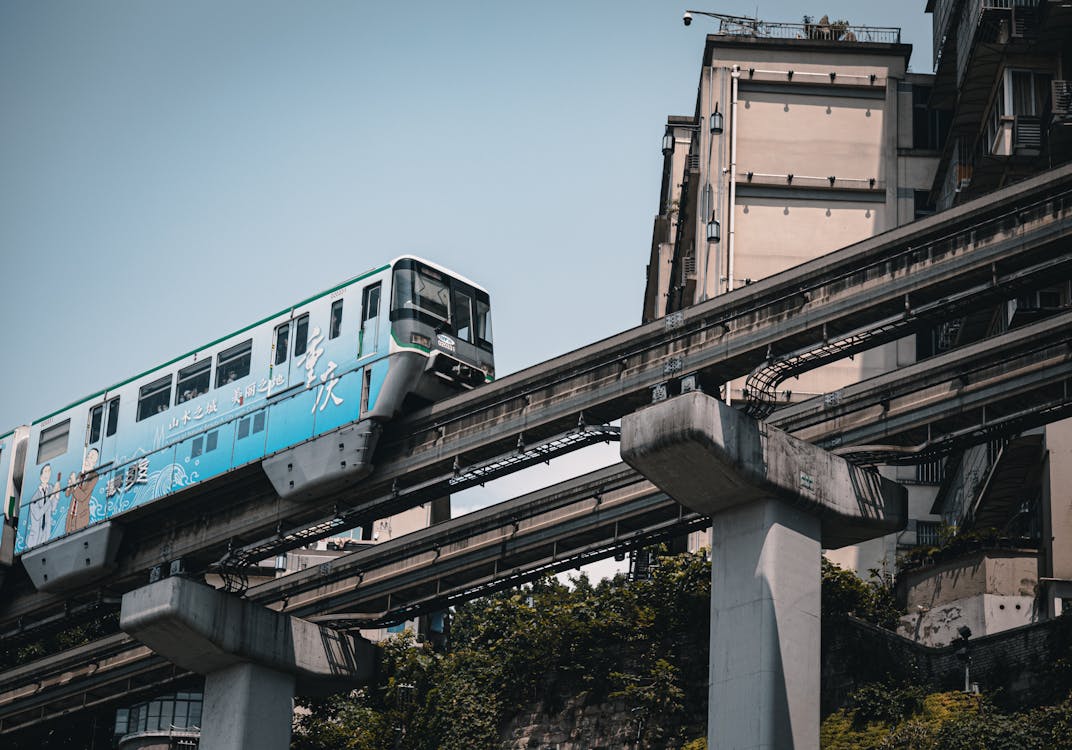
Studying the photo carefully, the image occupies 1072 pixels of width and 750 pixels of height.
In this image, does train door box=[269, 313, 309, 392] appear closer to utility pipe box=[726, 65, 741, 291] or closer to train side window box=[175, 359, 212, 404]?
train side window box=[175, 359, 212, 404]

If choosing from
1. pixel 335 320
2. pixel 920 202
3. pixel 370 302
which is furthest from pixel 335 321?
pixel 920 202

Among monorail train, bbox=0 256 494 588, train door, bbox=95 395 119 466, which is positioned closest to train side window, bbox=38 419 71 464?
monorail train, bbox=0 256 494 588

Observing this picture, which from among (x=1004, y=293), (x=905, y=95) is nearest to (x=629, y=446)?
(x=1004, y=293)

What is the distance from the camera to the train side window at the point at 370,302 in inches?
1411

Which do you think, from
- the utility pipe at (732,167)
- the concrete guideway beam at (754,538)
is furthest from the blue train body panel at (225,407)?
the utility pipe at (732,167)

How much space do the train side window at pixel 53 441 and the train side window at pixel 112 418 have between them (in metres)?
2.15

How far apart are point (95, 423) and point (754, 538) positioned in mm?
22000

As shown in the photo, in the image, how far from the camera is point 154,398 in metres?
41.5

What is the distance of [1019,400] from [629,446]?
24.7ft

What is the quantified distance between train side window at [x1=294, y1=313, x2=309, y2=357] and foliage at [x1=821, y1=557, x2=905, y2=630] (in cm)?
1339

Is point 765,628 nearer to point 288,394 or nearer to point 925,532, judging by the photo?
point 288,394

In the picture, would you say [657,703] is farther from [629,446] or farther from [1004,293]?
[1004,293]

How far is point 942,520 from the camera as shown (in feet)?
163

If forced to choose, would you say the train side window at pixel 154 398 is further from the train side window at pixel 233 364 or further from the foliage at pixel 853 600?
the foliage at pixel 853 600
